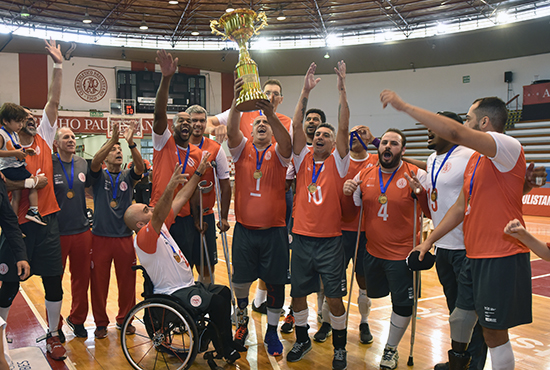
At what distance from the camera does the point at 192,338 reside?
11.4 feet

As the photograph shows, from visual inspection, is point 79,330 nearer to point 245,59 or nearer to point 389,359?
point 389,359

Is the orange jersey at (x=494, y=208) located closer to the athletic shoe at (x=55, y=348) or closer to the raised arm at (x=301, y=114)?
the raised arm at (x=301, y=114)

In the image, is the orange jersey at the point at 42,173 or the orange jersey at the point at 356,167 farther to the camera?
the orange jersey at the point at 356,167

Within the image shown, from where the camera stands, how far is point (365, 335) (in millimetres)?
4562

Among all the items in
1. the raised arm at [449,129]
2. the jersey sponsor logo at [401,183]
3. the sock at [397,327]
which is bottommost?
the sock at [397,327]

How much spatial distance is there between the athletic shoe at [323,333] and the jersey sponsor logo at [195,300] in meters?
1.56

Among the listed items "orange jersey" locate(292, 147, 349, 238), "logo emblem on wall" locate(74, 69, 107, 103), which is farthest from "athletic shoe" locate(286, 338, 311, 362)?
"logo emblem on wall" locate(74, 69, 107, 103)

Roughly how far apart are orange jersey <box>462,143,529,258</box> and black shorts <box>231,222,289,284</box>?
1848 mm

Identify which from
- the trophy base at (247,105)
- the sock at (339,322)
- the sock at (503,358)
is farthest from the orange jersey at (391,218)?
the trophy base at (247,105)

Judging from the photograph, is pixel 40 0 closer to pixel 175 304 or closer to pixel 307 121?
pixel 307 121

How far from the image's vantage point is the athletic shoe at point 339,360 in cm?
387

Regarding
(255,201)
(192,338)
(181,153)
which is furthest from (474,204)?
(181,153)

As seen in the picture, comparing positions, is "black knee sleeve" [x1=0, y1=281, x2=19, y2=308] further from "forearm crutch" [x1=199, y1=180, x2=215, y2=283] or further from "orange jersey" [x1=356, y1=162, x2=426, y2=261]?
"orange jersey" [x1=356, y1=162, x2=426, y2=261]

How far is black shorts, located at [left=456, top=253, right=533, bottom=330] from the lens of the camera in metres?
2.79
